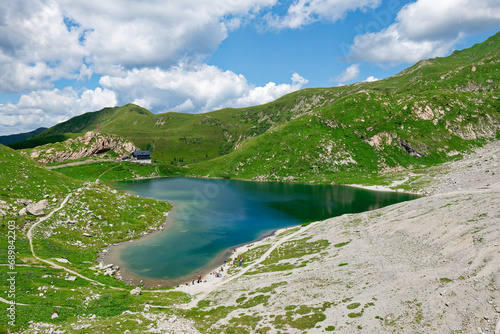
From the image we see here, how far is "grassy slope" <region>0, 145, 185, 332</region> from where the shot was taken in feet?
110

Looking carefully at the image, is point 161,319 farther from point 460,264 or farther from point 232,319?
point 460,264

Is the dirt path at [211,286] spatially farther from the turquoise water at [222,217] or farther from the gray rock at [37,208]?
the gray rock at [37,208]

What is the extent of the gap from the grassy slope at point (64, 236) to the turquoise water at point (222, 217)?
9.48m

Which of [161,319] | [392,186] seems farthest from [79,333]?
[392,186]

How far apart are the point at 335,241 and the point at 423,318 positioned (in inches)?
1349

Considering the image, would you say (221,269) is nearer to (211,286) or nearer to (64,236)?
(211,286)

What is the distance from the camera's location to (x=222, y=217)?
10662 cm

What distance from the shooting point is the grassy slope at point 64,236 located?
33.5 metres

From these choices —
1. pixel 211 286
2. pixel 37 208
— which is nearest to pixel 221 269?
pixel 211 286

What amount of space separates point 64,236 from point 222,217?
2234 inches

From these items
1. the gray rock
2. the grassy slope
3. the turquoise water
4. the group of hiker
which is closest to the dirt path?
the group of hiker

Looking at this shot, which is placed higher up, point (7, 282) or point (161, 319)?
point (7, 282)

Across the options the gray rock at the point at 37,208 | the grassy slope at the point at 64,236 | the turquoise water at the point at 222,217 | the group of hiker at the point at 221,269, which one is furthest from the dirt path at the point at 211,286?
the gray rock at the point at 37,208

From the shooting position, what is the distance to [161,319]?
31984 mm
